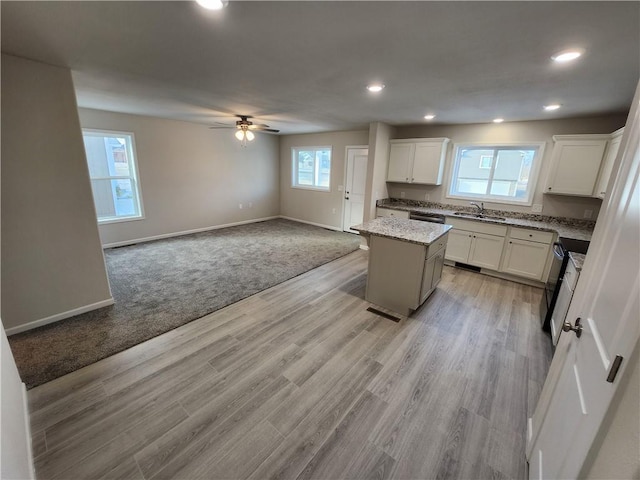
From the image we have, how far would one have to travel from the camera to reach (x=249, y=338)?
8.27 ft

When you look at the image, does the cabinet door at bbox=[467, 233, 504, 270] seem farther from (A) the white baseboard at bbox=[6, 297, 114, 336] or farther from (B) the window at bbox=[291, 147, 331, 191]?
(A) the white baseboard at bbox=[6, 297, 114, 336]

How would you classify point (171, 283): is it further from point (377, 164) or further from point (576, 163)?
point (576, 163)

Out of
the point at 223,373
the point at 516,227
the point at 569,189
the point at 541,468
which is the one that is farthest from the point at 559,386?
the point at 569,189

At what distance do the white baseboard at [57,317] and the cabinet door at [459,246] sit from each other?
476 cm

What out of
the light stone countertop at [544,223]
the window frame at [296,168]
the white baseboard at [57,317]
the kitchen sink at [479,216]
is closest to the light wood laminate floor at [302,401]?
the white baseboard at [57,317]

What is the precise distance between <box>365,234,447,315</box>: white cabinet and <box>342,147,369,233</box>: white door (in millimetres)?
2902

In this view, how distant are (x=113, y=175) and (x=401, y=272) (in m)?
5.19

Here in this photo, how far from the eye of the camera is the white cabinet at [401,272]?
2.87m

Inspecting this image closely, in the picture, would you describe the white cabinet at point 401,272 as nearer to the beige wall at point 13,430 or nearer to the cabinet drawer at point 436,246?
the cabinet drawer at point 436,246

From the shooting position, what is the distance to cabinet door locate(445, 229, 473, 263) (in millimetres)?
4228

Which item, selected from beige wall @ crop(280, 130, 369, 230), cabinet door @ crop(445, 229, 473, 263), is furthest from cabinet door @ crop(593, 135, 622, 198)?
beige wall @ crop(280, 130, 369, 230)

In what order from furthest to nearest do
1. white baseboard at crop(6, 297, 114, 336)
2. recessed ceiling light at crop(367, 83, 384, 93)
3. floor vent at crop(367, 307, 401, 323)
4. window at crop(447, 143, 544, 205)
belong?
window at crop(447, 143, 544, 205) < floor vent at crop(367, 307, 401, 323) < recessed ceiling light at crop(367, 83, 384, 93) < white baseboard at crop(6, 297, 114, 336)

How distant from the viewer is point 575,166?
11.8 feet

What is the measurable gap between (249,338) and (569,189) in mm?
4552
